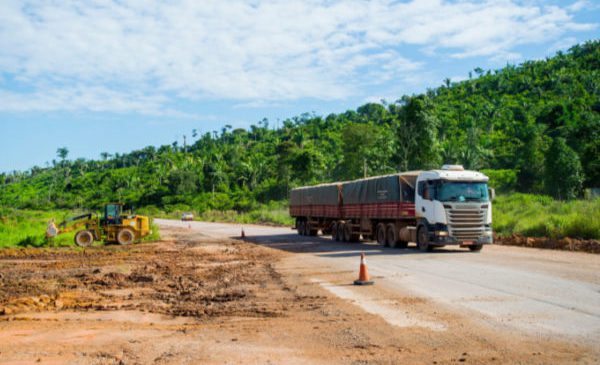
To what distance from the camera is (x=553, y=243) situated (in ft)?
80.4

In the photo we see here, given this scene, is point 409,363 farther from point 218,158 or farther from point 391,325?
point 218,158

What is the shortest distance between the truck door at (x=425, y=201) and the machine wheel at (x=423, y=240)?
1.80 ft

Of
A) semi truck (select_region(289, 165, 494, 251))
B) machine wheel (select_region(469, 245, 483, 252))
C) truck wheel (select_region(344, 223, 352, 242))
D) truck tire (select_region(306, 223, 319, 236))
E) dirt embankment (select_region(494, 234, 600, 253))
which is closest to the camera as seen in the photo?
semi truck (select_region(289, 165, 494, 251))

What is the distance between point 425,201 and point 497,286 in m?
9.86

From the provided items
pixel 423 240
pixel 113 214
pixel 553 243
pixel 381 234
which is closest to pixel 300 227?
pixel 113 214

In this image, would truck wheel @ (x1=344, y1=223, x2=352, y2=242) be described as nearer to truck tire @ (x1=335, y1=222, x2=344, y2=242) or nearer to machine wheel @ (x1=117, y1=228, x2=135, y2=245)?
truck tire @ (x1=335, y1=222, x2=344, y2=242)

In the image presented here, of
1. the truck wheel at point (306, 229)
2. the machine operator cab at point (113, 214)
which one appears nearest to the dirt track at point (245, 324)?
the machine operator cab at point (113, 214)

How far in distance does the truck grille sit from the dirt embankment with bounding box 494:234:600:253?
165 inches

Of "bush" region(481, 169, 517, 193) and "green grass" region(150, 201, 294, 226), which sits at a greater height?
"bush" region(481, 169, 517, 193)

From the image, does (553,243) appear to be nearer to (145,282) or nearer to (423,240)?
(423,240)

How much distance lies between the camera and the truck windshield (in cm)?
2192

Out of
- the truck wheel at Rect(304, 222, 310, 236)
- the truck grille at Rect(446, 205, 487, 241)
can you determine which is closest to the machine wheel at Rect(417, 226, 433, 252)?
the truck grille at Rect(446, 205, 487, 241)

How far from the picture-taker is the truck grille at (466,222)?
2166cm

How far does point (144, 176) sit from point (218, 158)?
997 inches
